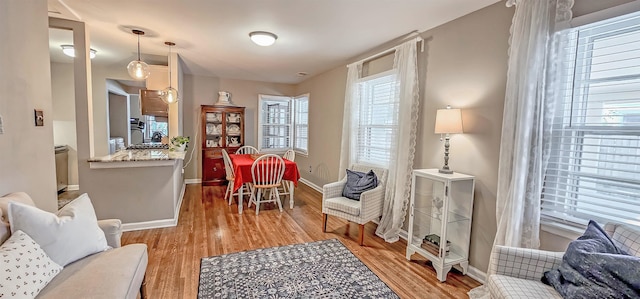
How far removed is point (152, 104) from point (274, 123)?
8.58 feet

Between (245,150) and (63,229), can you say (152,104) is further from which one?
(63,229)

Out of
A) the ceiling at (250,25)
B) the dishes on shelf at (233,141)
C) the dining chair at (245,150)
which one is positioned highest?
the ceiling at (250,25)

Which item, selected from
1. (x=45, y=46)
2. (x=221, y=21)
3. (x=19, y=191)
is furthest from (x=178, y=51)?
Answer: (x=19, y=191)

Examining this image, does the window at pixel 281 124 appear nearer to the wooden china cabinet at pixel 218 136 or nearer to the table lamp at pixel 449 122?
the wooden china cabinet at pixel 218 136

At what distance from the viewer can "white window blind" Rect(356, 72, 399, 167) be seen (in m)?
3.46

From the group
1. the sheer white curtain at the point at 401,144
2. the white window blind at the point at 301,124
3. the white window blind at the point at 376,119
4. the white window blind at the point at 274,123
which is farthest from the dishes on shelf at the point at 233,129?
the sheer white curtain at the point at 401,144

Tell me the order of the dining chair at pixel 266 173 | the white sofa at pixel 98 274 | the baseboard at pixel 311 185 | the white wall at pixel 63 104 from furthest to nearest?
the baseboard at pixel 311 185, the white wall at pixel 63 104, the dining chair at pixel 266 173, the white sofa at pixel 98 274

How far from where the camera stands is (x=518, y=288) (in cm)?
151

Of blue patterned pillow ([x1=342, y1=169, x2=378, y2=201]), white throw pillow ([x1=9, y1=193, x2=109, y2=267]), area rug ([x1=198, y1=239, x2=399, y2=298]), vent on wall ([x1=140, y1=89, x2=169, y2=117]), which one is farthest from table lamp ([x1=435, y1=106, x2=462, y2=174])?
vent on wall ([x1=140, y1=89, x2=169, y2=117])

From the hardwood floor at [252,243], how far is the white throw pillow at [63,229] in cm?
68

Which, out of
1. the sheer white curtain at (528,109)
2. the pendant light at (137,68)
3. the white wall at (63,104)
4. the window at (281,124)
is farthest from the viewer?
the window at (281,124)

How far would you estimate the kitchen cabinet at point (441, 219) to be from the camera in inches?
93.5

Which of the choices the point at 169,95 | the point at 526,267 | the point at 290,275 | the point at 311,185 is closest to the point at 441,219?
the point at 526,267

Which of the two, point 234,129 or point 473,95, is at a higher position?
point 473,95
